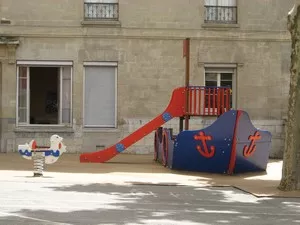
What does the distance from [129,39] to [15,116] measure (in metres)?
5.07

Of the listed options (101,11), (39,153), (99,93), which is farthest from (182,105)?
(101,11)

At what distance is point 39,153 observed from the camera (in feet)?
48.1

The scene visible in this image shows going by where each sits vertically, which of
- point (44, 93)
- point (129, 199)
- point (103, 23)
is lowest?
point (129, 199)

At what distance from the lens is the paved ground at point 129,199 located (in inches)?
354

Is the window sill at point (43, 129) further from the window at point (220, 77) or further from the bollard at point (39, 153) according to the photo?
the bollard at point (39, 153)

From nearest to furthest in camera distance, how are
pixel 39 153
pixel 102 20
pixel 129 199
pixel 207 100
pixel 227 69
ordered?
1. pixel 129 199
2. pixel 39 153
3. pixel 207 100
4. pixel 102 20
5. pixel 227 69

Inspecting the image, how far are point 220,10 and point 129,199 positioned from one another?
1310 centimetres

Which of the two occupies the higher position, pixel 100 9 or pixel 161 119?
pixel 100 9

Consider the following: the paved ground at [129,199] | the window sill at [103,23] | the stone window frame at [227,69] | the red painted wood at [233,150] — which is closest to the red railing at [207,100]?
the red painted wood at [233,150]

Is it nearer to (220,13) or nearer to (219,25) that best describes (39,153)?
(219,25)

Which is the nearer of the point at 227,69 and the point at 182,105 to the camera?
the point at 182,105

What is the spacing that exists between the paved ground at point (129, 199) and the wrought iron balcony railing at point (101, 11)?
7281mm

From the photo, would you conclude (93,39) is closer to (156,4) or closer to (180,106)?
(156,4)

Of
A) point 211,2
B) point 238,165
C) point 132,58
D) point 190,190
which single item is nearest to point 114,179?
point 190,190
